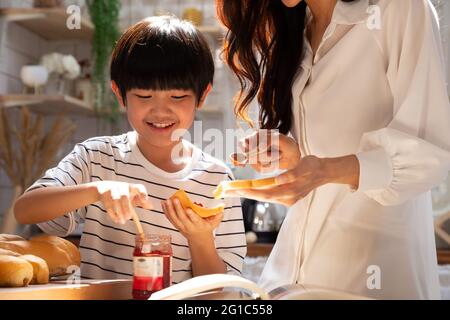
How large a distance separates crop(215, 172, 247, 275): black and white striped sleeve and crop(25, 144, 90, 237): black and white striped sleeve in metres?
0.31

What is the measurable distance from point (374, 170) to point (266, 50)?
0.50 metres

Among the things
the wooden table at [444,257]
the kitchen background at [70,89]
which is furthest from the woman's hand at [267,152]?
the wooden table at [444,257]

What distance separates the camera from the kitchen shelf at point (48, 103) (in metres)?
3.09

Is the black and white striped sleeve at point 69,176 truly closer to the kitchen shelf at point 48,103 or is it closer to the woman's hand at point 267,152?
the woman's hand at point 267,152

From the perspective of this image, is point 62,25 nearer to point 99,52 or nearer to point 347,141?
point 99,52

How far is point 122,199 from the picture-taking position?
1.05 m

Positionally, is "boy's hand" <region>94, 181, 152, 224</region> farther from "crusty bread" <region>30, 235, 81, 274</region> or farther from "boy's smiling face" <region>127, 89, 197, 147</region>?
"boy's smiling face" <region>127, 89, 197, 147</region>

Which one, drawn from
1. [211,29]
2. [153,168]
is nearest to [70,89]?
[211,29]

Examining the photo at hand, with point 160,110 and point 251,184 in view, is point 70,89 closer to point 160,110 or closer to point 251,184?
point 160,110

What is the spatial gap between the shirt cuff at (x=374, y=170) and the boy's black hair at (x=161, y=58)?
1.63 feet

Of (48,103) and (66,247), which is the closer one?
(66,247)

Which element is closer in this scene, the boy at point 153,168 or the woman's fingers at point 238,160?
the woman's fingers at point 238,160

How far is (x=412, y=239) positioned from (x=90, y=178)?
712mm
